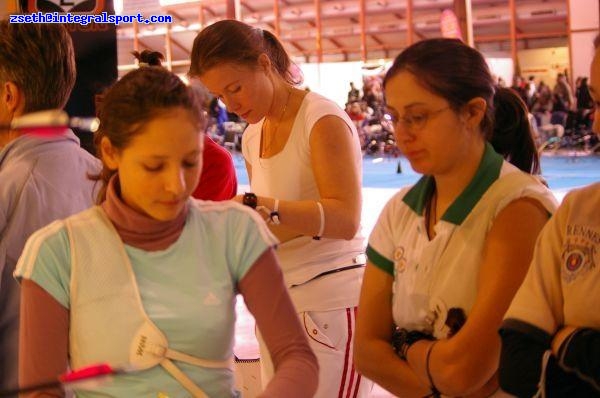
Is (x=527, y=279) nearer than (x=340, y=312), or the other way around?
(x=527, y=279)

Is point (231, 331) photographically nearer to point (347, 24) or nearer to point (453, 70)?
point (453, 70)

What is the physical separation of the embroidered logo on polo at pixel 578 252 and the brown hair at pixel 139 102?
2.32ft

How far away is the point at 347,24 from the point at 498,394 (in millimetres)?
23562

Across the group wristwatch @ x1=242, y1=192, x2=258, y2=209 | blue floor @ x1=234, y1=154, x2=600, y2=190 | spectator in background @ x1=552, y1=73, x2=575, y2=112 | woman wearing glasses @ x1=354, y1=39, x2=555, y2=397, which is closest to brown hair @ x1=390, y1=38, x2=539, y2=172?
woman wearing glasses @ x1=354, y1=39, x2=555, y2=397

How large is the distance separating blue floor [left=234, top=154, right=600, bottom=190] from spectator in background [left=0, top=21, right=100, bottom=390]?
8.88 meters

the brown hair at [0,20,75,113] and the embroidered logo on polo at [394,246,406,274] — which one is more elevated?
the brown hair at [0,20,75,113]

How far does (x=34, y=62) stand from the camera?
1.99m

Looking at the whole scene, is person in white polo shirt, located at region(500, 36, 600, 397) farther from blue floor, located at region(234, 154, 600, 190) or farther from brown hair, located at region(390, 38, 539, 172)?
blue floor, located at region(234, 154, 600, 190)

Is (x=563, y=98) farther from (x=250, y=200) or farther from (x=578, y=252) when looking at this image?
(x=578, y=252)

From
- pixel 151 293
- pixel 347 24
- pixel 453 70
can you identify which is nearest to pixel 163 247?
pixel 151 293

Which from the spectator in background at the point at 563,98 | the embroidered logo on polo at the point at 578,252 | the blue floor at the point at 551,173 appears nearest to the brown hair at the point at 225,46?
the embroidered logo on polo at the point at 578,252

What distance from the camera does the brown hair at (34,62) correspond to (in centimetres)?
198

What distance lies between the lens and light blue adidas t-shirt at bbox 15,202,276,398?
138 cm

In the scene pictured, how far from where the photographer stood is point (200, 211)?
1521mm
